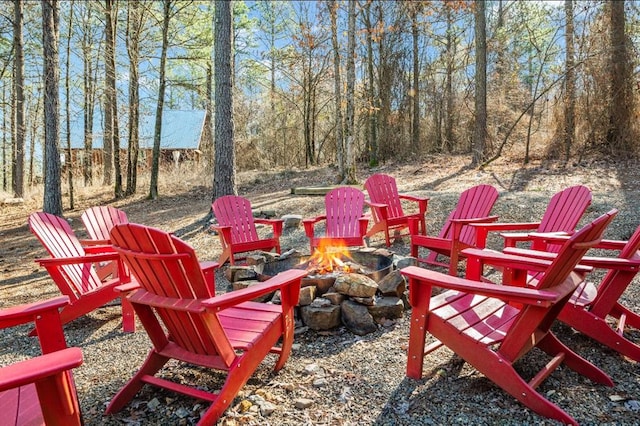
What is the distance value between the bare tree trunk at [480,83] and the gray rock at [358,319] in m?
7.60

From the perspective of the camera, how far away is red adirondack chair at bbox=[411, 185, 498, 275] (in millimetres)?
3693

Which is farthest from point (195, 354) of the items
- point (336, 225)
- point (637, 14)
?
point (637, 14)

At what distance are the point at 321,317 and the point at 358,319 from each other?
24 cm

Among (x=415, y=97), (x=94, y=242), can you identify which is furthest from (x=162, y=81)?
(x=94, y=242)

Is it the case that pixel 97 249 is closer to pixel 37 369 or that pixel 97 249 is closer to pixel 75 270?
pixel 75 270

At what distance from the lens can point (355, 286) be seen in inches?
114

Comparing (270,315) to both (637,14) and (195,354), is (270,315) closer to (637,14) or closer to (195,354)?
(195,354)

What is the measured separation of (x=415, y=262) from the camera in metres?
3.54

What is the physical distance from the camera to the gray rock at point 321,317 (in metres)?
2.83

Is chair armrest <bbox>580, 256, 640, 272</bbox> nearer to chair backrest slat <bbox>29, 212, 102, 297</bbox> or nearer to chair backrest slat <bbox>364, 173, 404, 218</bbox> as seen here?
chair backrest slat <bbox>364, 173, 404, 218</bbox>

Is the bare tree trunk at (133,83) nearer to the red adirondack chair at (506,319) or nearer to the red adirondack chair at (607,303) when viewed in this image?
the red adirondack chair at (506,319)

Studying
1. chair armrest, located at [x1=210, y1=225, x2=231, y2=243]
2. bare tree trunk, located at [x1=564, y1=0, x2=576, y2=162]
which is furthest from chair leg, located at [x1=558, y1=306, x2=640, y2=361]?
bare tree trunk, located at [x1=564, y1=0, x2=576, y2=162]

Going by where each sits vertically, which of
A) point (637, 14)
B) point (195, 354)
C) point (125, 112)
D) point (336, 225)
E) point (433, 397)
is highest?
point (637, 14)

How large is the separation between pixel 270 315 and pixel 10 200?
11953mm
